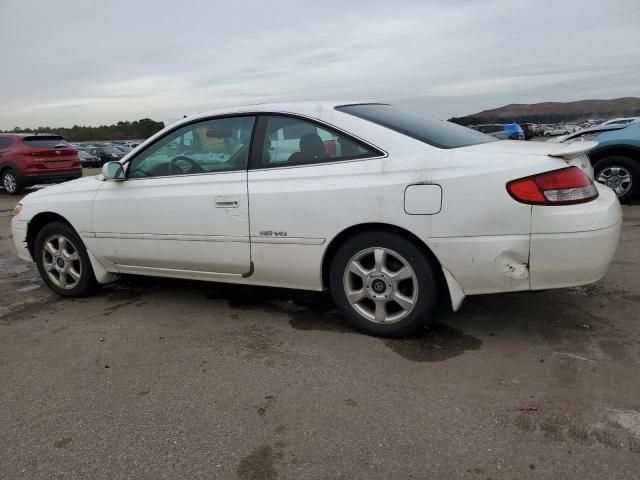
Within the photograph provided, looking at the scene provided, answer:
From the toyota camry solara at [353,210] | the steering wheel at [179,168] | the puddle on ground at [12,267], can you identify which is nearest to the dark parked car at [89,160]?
the puddle on ground at [12,267]

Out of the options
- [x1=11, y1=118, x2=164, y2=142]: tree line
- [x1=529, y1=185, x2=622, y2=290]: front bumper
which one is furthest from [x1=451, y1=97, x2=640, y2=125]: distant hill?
[x1=529, y1=185, x2=622, y2=290]: front bumper

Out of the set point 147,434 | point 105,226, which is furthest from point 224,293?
point 147,434

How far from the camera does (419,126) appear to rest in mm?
3697

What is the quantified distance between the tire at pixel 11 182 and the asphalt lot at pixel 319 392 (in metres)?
11.2

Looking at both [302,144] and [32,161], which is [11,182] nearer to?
[32,161]

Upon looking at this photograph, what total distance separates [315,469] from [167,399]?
3.31 ft

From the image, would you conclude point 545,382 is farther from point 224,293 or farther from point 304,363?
point 224,293

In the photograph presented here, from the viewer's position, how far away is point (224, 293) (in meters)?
4.75

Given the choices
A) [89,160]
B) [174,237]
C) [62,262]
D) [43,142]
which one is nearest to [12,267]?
[62,262]

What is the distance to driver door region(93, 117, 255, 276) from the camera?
3836 mm

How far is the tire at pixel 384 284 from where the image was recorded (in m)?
3.31

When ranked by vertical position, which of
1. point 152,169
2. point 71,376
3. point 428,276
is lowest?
point 71,376

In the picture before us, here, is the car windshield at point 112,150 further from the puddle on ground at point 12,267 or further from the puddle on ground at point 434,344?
the puddle on ground at point 434,344

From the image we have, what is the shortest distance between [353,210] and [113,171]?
2049 mm
